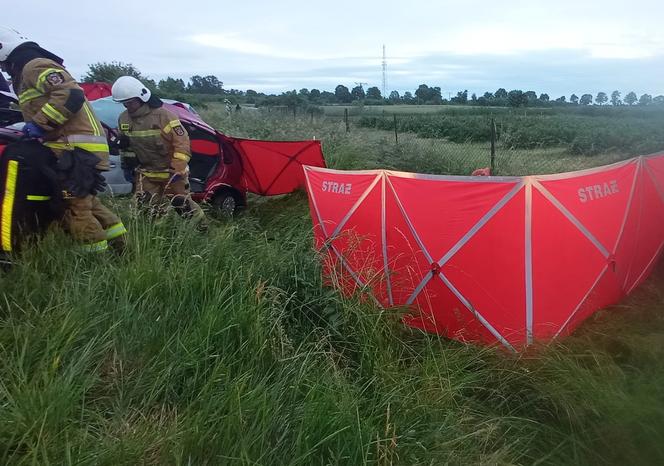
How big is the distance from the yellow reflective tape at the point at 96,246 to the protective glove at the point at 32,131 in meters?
0.87

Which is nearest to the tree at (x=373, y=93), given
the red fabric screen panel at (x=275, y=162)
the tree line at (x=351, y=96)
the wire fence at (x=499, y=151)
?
the tree line at (x=351, y=96)

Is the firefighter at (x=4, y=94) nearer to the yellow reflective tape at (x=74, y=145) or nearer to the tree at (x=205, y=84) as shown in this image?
the yellow reflective tape at (x=74, y=145)

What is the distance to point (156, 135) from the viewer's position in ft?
18.0

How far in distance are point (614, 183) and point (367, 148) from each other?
7617mm

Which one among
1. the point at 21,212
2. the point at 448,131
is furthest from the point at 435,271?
the point at 448,131

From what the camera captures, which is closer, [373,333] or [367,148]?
[373,333]

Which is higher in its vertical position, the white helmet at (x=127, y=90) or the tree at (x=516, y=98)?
the tree at (x=516, y=98)

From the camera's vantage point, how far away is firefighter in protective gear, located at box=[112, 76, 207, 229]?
5359mm

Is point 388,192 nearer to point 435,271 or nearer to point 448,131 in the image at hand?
point 435,271

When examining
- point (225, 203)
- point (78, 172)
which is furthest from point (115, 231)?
point (225, 203)

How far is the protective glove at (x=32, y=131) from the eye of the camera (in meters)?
3.62

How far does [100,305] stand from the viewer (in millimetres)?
2658

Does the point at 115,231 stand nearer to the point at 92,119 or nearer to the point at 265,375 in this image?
the point at 92,119

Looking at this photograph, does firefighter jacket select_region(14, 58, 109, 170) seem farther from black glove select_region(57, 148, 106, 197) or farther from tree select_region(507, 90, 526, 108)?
tree select_region(507, 90, 526, 108)
